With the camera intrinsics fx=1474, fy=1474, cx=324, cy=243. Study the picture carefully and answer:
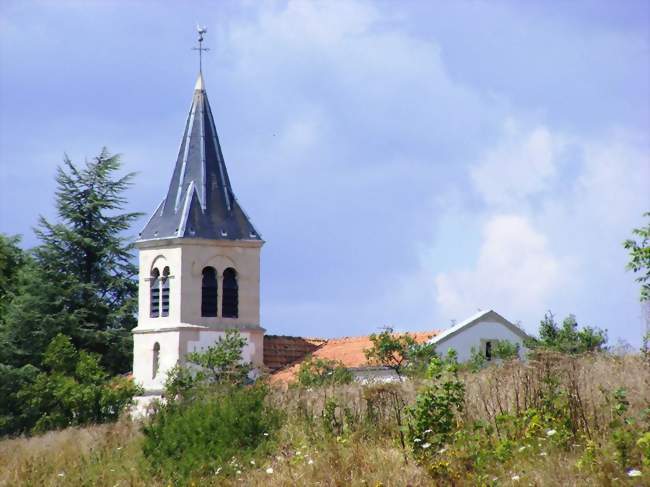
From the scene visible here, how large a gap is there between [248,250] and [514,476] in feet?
118

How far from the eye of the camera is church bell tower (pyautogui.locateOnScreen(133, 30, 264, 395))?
166 ft

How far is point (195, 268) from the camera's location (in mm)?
50750

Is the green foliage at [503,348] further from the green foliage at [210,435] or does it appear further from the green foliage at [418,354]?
the green foliage at [210,435]

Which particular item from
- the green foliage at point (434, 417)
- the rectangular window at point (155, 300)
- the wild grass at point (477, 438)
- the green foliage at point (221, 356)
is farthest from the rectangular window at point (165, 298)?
the green foliage at point (434, 417)

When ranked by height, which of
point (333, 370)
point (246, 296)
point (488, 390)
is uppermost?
point (246, 296)

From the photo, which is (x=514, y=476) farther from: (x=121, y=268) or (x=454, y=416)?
(x=121, y=268)

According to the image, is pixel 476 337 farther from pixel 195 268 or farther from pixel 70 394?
pixel 70 394

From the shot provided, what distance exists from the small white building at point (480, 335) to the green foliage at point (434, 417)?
30.8 metres

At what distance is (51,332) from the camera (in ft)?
177

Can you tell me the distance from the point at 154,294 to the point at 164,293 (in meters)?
0.67

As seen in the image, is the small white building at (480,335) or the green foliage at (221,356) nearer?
the green foliage at (221,356)

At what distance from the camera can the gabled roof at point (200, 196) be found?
51.2 m

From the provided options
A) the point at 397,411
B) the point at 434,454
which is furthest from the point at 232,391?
the point at 434,454

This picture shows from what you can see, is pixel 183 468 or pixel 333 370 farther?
pixel 333 370
